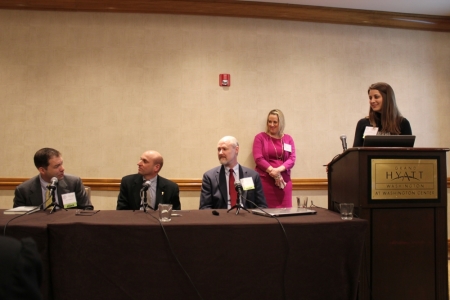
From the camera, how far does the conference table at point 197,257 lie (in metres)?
1.67

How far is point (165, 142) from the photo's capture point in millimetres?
4250

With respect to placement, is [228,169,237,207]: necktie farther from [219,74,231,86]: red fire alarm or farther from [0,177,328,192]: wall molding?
[219,74,231,86]: red fire alarm

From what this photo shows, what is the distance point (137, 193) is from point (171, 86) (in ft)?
5.67

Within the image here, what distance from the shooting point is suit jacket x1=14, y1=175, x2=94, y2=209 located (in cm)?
268

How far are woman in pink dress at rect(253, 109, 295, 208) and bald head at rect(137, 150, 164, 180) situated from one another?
141 centimetres

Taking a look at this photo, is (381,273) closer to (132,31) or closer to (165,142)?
(165,142)

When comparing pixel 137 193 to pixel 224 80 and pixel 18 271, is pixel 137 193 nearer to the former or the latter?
pixel 224 80

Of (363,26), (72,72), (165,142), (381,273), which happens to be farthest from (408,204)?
(72,72)

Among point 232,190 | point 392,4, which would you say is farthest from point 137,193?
point 392,4

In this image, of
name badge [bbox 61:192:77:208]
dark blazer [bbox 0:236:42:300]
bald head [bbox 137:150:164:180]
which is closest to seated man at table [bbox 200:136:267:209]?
bald head [bbox 137:150:164:180]

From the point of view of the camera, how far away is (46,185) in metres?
2.82

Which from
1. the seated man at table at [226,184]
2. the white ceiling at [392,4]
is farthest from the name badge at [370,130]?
the white ceiling at [392,4]

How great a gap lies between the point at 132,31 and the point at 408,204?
3.45 meters

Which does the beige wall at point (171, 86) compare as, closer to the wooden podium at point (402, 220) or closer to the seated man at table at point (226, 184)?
the seated man at table at point (226, 184)
